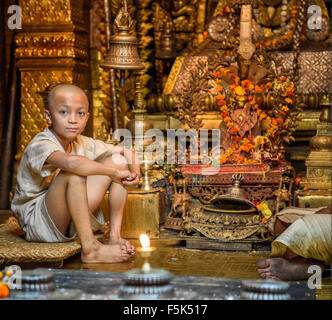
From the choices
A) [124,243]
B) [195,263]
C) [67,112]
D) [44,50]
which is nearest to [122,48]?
[67,112]

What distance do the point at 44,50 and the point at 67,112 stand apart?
267cm

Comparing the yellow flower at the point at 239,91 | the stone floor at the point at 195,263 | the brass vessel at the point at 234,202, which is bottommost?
the stone floor at the point at 195,263

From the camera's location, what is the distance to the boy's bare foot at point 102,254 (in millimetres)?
4973

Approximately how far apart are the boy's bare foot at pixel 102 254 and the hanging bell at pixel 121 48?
1874 mm

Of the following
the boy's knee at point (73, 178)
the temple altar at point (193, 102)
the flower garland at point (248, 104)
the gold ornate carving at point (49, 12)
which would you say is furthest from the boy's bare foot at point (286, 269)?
the gold ornate carving at point (49, 12)

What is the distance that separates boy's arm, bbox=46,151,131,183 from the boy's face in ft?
0.94

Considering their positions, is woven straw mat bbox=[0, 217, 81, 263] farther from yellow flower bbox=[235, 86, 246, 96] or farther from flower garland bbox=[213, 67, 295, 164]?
yellow flower bbox=[235, 86, 246, 96]

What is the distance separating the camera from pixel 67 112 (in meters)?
5.03

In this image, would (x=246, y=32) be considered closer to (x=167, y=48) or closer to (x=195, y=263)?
(x=167, y=48)

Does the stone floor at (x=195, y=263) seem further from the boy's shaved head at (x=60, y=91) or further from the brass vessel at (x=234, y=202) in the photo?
the boy's shaved head at (x=60, y=91)

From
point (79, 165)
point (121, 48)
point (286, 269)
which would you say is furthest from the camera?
point (121, 48)

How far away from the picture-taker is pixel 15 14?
773 cm

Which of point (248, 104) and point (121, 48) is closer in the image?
point (121, 48)

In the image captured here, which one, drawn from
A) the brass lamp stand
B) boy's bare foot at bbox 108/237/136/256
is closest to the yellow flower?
the brass lamp stand
